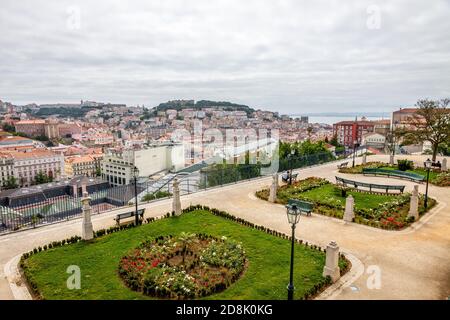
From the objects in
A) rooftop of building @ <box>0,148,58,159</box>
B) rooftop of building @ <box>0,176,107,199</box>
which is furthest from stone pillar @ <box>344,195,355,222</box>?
rooftop of building @ <box>0,148,58,159</box>

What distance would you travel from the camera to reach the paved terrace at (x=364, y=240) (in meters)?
7.92

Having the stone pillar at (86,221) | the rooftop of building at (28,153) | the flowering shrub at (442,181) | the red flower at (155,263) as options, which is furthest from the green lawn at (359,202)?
the rooftop of building at (28,153)

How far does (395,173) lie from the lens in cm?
2202

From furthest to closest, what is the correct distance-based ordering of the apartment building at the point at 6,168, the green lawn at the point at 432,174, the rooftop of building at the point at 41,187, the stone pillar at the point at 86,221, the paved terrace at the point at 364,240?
the apartment building at the point at 6,168
the rooftop of building at the point at 41,187
the green lawn at the point at 432,174
the stone pillar at the point at 86,221
the paved terrace at the point at 364,240

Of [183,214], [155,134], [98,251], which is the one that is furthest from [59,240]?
[155,134]

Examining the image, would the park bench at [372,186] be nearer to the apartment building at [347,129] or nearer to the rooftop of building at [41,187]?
the rooftop of building at [41,187]

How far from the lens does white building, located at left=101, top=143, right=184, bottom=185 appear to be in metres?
67.6

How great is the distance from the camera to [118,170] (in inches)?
2805

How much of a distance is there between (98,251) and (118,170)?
212ft

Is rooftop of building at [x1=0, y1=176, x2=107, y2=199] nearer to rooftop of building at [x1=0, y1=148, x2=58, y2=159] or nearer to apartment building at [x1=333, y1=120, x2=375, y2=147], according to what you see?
rooftop of building at [x1=0, y1=148, x2=58, y2=159]

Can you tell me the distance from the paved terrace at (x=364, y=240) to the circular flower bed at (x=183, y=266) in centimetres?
279
